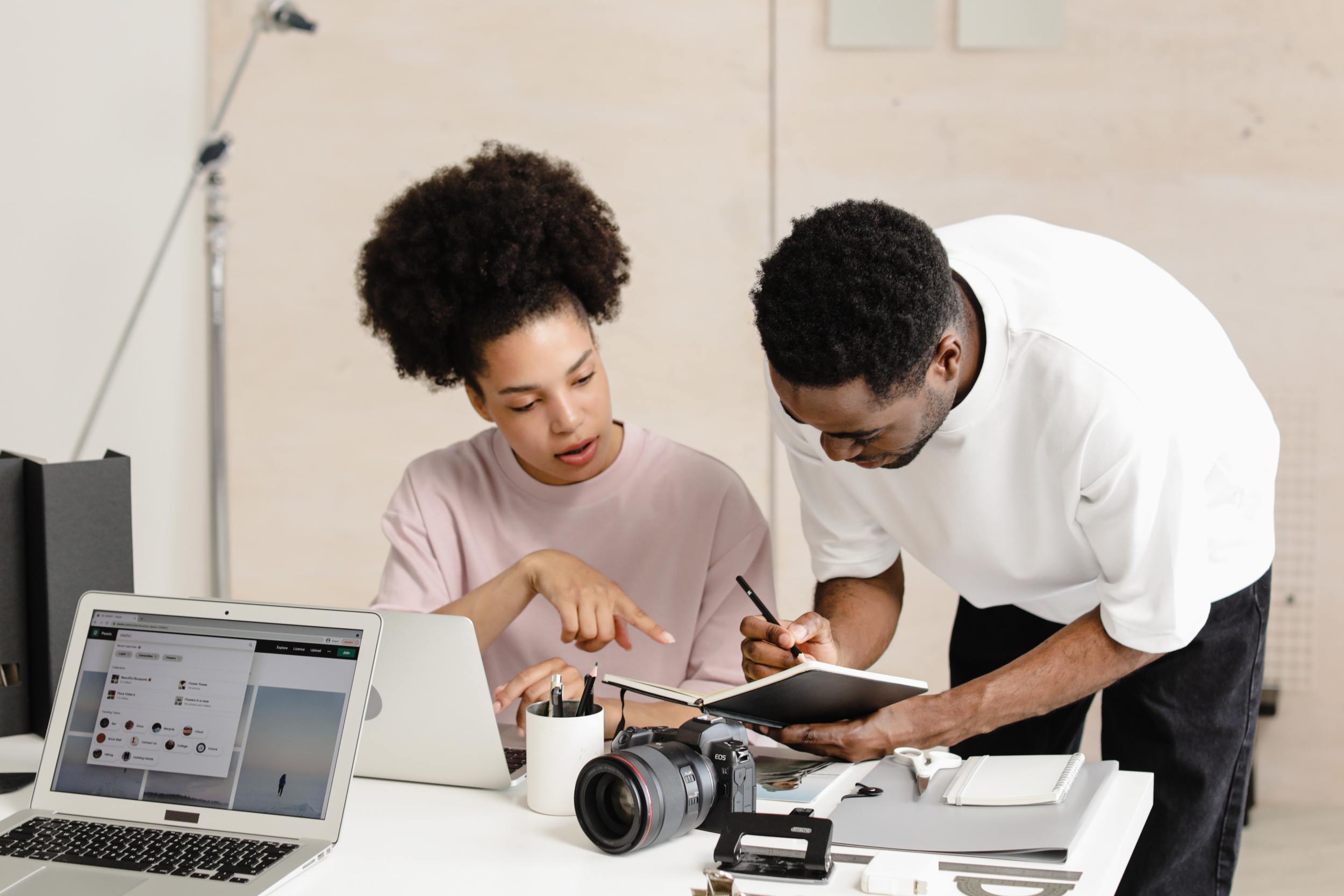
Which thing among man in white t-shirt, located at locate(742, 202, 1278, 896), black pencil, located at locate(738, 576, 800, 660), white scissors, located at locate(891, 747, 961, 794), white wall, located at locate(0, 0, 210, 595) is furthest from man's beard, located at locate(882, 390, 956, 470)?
white wall, located at locate(0, 0, 210, 595)

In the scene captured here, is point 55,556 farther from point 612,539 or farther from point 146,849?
point 612,539

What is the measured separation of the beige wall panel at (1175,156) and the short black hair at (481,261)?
1216 millimetres

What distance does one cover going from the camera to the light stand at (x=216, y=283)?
2408 millimetres

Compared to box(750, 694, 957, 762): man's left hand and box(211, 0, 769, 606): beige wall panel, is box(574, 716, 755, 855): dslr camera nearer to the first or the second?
box(750, 694, 957, 762): man's left hand

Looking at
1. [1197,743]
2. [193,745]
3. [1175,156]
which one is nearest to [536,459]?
[193,745]

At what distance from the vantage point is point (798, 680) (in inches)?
44.5

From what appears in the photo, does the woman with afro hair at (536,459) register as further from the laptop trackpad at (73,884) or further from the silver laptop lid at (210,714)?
the laptop trackpad at (73,884)

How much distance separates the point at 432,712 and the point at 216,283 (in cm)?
187

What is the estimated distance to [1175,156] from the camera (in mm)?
2713

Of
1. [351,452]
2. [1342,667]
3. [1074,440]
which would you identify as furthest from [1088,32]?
[351,452]

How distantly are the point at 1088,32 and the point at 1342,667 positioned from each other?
1578mm

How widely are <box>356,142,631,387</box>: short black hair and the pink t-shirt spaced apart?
7.0 inches

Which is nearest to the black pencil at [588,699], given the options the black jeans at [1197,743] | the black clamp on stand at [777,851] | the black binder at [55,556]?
the black clamp on stand at [777,851]

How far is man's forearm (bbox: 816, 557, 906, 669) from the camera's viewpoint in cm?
156
